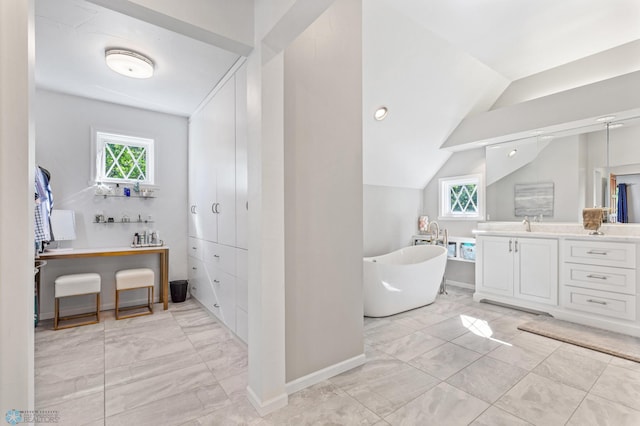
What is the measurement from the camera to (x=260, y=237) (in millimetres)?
1698

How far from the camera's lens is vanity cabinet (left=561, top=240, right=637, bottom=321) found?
9.27 feet

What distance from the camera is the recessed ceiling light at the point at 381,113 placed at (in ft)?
11.2

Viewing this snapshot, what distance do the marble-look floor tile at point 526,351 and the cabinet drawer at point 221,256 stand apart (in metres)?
2.38

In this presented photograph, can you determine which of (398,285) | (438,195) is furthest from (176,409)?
(438,195)

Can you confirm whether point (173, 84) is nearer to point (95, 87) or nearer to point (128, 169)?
point (95, 87)

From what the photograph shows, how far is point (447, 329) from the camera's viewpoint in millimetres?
2930

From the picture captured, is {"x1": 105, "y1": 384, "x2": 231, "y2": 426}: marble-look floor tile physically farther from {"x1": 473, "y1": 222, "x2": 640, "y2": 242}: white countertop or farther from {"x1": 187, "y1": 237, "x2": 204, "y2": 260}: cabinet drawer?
{"x1": 473, "y1": 222, "x2": 640, "y2": 242}: white countertop

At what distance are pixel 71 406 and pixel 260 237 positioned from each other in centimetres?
154

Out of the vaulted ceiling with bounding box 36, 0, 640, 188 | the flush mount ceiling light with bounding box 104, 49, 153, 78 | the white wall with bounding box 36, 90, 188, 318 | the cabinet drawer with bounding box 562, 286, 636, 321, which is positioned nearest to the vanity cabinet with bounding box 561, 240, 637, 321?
the cabinet drawer with bounding box 562, 286, 636, 321

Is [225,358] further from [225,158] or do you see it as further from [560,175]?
[560,175]

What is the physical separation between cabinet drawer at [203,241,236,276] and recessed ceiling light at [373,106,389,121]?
2.20 meters

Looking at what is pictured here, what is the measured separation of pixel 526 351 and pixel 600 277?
4.40ft

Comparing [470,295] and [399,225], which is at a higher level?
[399,225]

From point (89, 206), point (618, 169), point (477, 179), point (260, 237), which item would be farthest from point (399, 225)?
point (89, 206)
